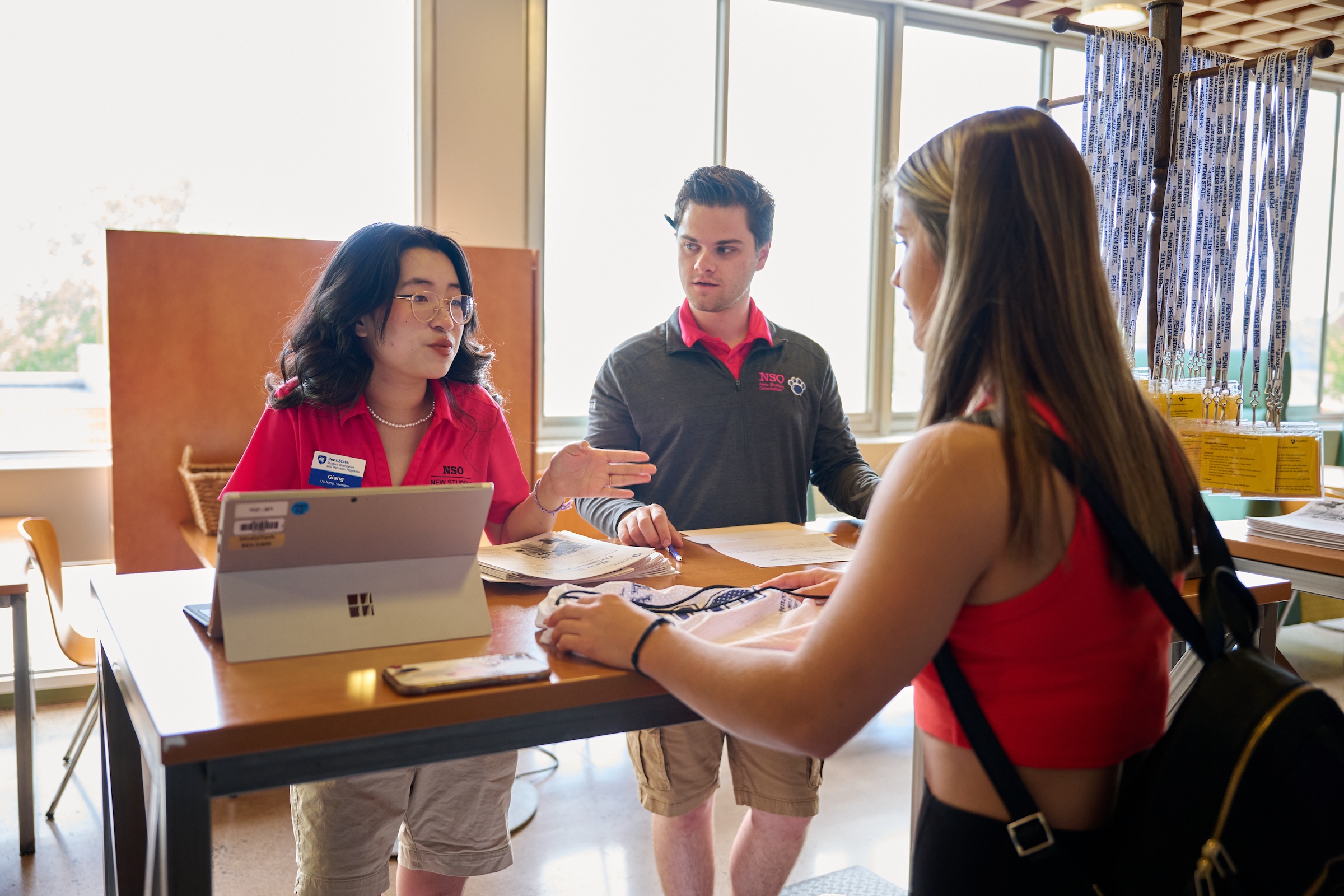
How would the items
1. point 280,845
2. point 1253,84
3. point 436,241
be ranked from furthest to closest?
point 1253,84 < point 280,845 < point 436,241

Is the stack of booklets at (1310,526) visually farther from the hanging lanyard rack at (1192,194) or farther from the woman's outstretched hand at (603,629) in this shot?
the woman's outstretched hand at (603,629)

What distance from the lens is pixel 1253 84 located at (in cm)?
352

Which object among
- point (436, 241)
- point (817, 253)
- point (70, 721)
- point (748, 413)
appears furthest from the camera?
point (817, 253)

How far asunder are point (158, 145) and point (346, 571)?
2.90m

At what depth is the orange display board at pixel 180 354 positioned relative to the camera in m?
3.03

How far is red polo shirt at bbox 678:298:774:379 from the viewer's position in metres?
2.38

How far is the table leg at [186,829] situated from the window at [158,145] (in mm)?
2547

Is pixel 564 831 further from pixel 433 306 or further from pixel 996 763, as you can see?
pixel 996 763

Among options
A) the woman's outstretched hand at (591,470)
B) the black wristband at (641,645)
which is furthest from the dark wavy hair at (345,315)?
the black wristband at (641,645)

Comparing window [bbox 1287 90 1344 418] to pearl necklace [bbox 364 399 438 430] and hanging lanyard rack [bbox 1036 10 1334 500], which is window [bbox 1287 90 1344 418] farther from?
pearl necklace [bbox 364 399 438 430]

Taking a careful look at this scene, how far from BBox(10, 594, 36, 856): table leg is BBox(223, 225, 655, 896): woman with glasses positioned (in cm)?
108

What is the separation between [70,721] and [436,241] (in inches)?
97.1

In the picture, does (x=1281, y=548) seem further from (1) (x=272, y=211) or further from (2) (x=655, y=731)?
Result: (1) (x=272, y=211)

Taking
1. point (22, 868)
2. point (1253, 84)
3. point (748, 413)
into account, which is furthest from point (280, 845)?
point (1253, 84)
